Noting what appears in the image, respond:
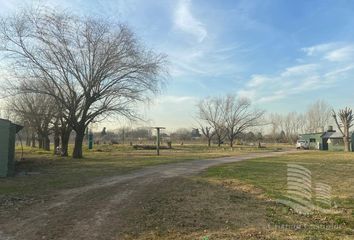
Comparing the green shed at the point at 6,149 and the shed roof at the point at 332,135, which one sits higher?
the shed roof at the point at 332,135

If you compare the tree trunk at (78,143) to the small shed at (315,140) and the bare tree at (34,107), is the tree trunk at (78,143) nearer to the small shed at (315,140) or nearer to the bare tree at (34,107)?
the bare tree at (34,107)

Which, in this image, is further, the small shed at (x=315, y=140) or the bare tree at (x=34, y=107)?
the small shed at (x=315, y=140)

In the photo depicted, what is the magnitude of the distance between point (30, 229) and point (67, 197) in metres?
3.35

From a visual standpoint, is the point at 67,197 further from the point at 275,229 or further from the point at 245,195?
the point at 275,229

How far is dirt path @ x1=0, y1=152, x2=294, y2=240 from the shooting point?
687 centimetres

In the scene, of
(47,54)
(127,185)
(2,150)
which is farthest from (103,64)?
(127,185)

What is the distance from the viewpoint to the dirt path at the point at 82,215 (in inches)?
271

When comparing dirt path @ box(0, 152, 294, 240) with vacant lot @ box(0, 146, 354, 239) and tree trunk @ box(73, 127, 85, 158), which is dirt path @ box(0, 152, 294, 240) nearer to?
vacant lot @ box(0, 146, 354, 239)

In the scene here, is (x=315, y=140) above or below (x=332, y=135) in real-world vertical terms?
below

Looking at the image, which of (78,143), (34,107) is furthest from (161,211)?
(34,107)

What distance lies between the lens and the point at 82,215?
8211 mm

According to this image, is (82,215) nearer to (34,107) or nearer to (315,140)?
(34,107)

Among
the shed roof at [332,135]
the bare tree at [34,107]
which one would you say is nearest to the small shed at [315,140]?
the shed roof at [332,135]

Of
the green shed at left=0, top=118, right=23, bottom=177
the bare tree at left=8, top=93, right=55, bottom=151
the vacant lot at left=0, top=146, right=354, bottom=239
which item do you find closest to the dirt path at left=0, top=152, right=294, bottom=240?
the vacant lot at left=0, top=146, right=354, bottom=239
